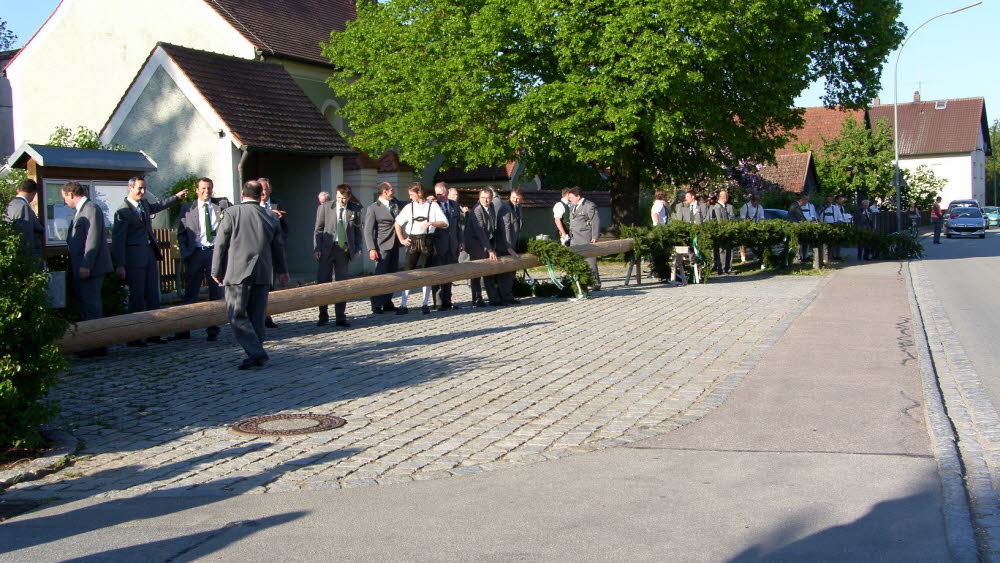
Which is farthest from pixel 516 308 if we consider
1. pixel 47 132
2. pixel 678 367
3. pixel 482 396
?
pixel 47 132

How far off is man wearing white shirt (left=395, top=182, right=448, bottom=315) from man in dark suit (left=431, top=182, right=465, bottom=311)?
22 centimetres

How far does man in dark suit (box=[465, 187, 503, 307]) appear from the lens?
1538 centimetres

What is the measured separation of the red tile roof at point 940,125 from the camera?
277 feet

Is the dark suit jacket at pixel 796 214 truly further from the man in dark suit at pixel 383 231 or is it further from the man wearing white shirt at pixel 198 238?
the man wearing white shirt at pixel 198 238

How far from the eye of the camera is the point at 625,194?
28297 mm

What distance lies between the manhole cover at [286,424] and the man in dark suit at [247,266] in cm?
225

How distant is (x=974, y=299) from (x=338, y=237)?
422 inches

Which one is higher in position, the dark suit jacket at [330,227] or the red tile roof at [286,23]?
the red tile roof at [286,23]

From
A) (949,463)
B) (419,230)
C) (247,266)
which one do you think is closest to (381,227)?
(419,230)

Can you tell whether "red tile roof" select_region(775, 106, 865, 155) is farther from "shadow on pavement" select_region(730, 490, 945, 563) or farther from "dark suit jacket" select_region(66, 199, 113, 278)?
"shadow on pavement" select_region(730, 490, 945, 563)

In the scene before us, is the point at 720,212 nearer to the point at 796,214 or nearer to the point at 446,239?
the point at 796,214

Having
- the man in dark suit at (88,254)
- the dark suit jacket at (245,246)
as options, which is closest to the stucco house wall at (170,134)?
the man in dark suit at (88,254)

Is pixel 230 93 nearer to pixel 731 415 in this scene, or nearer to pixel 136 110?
pixel 136 110

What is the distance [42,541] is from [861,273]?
65.2ft
